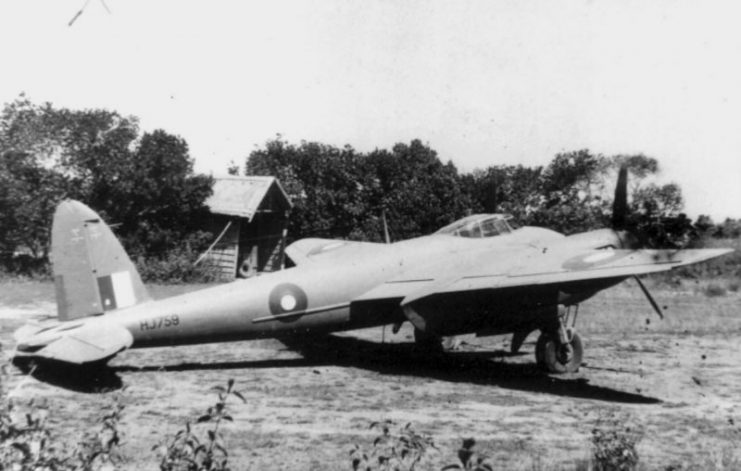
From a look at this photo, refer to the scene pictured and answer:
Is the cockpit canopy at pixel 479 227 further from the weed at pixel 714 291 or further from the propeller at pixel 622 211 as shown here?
the weed at pixel 714 291

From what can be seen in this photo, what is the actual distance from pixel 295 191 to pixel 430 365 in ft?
95.4

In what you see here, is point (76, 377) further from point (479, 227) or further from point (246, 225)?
point (246, 225)

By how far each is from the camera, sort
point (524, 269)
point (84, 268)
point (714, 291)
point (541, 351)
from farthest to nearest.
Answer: point (714, 291)
point (541, 351)
point (524, 269)
point (84, 268)

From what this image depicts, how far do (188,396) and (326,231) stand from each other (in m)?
28.0

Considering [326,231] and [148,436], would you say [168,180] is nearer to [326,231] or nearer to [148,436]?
[326,231]

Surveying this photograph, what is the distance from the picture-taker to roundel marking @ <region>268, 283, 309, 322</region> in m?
9.81

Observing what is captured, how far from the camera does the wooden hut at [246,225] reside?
27078 millimetres

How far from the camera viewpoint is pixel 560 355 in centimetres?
1005

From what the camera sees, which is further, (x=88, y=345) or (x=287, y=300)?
(x=287, y=300)

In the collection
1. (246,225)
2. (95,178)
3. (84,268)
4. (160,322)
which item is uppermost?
(95,178)

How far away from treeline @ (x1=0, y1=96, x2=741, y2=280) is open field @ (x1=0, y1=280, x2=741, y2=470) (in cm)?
247

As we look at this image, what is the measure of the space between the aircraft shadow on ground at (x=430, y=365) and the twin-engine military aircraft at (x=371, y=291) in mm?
503

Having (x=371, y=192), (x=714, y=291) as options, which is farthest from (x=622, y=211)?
(x=371, y=192)

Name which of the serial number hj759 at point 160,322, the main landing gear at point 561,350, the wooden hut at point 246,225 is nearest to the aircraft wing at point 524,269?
the main landing gear at point 561,350
